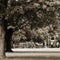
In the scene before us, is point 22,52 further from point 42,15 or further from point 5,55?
point 42,15

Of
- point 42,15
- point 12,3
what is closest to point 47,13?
point 42,15

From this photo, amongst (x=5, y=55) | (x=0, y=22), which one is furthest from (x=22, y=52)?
(x=0, y=22)

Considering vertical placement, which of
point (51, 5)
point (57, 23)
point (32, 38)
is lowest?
point (32, 38)

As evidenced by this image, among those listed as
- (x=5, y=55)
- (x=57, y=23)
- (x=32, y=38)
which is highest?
(x=57, y=23)

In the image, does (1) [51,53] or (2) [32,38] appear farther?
(2) [32,38]

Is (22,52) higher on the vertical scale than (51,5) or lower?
lower

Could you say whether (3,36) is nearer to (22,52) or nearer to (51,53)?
(22,52)

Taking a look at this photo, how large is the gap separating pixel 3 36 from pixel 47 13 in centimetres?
119

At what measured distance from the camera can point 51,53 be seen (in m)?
5.38

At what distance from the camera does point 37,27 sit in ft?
18.6

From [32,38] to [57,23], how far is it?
2.31 ft

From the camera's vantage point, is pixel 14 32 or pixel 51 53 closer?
pixel 51 53

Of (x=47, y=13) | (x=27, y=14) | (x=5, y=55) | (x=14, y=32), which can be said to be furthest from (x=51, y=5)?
(x=5, y=55)

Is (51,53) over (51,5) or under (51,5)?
under
